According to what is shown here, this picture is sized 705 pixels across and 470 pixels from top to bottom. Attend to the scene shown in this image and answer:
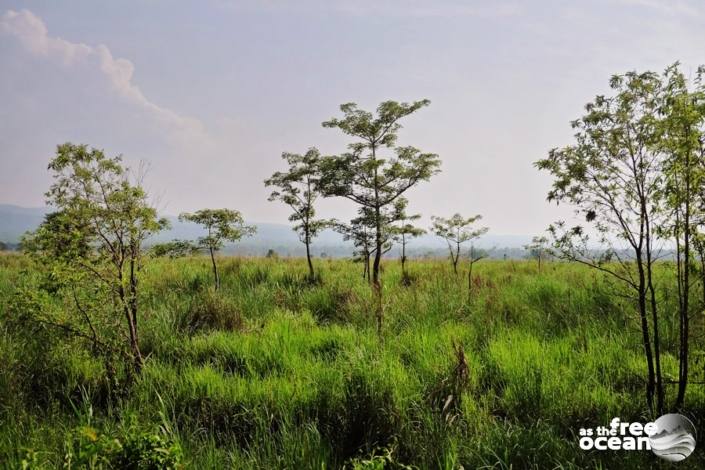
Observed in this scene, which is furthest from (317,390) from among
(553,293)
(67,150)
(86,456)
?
(553,293)

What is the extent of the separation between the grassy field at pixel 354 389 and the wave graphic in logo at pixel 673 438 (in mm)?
87

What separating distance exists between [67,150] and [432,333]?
17.6 ft

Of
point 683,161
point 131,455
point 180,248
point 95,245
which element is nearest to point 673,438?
point 683,161

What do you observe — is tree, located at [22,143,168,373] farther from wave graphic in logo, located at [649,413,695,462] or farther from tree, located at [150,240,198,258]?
wave graphic in logo, located at [649,413,695,462]

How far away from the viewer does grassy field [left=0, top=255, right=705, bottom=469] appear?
131 inches

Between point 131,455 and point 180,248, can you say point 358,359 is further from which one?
point 180,248

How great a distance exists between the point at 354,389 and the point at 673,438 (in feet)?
8.84

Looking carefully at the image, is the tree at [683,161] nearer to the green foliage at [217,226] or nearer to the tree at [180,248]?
the tree at [180,248]

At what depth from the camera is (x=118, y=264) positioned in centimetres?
505

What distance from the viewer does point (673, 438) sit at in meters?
3.30

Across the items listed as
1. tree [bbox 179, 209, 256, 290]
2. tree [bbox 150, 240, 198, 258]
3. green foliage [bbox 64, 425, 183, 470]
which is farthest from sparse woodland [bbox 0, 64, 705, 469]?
tree [bbox 179, 209, 256, 290]

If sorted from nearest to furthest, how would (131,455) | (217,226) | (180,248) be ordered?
1. (131,455)
2. (180,248)
3. (217,226)

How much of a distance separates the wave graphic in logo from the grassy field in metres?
0.09

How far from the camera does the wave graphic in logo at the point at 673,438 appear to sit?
3180 millimetres
